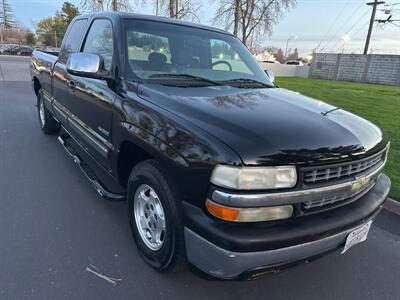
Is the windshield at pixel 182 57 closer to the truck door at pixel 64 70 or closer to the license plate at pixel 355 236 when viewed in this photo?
the truck door at pixel 64 70

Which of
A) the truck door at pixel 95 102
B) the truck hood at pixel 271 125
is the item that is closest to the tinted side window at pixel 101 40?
the truck door at pixel 95 102

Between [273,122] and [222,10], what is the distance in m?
20.3

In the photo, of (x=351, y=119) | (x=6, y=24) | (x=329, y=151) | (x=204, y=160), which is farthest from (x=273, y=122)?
(x=6, y=24)

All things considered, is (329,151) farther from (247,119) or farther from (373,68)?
(373,68)

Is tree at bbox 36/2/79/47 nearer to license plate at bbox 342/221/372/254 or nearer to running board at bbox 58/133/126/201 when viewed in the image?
running board at bbox 58/133/126/201

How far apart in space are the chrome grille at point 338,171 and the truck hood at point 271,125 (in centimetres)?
5

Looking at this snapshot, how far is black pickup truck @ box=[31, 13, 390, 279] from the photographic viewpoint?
184cm

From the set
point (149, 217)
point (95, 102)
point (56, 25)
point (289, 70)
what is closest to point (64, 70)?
point (95, 102)

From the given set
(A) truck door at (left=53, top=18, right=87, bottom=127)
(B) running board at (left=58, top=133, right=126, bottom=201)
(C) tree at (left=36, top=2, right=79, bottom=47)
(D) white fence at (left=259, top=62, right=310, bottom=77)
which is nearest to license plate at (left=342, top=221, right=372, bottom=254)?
(B) running board at (left=58, top=133, right=126, bottom=201)

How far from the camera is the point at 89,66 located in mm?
2814

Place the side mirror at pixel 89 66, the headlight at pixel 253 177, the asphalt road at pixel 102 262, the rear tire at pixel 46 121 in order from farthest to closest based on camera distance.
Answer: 1. the rear tire at pixel 46 121
2. the side mirror at pixel 89 66
3. the asphalt road at pixel 102 262
4. the headlight at pixel 253 177

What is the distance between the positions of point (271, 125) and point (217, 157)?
0.48m

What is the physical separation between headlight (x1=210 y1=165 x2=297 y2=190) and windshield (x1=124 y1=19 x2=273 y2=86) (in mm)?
1233

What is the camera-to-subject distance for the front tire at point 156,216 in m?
2.14
